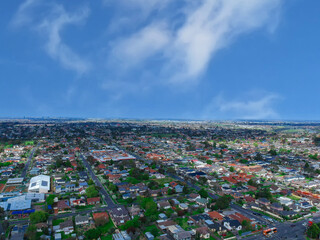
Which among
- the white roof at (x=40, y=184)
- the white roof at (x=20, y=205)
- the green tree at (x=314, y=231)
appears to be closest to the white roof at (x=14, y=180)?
the white roof at (x=40, y=184)

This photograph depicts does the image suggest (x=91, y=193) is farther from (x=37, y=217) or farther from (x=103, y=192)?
(x=37, y=217)

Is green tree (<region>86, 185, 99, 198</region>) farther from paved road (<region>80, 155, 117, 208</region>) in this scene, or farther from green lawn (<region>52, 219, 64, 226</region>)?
green lawn (<region>52, 219, 64, 226</region>)

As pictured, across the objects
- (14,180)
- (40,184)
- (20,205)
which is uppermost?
(40,184)

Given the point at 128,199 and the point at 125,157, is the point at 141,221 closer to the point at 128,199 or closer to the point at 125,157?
the point at 128,199

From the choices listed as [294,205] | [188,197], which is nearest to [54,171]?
[188,197]

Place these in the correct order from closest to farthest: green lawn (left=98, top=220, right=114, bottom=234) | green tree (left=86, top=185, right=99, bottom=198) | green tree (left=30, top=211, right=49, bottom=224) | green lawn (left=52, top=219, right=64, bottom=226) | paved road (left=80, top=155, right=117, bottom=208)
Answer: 1. green lawn (left=98, top=220, right=114, bottom=234)
2. green tree (left=30, top=211, right=49, bottom=224)
3. green lawn (left=52, top=219, right=64, bottom=226)
4. paved road (left=80, top=155, right=117, bottom=208)
5. green tree (left=86, top=185, right=99, bottom=198)

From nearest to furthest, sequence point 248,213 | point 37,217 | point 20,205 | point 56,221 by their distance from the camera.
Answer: point 37,217, point 56,221, point 20,205, point 248,213

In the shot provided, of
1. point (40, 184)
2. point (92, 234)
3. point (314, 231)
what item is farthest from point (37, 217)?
point (314, 231)

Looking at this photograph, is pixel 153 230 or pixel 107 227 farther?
pixel 107 227

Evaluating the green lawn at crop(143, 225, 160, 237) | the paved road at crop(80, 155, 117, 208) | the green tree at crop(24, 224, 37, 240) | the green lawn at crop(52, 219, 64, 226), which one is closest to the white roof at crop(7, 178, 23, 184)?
the paved road at crop(80, 155, 117, 208)

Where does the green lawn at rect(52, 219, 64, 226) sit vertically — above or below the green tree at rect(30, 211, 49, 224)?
below

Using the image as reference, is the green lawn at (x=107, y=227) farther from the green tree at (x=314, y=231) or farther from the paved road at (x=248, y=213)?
the green tree at (x=314, y=231)
